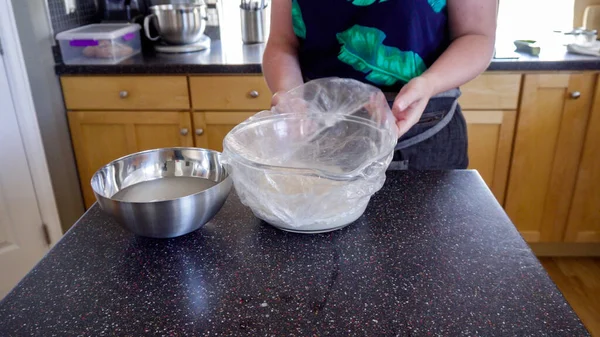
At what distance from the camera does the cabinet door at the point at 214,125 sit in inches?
69.6

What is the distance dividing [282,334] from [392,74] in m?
0.60

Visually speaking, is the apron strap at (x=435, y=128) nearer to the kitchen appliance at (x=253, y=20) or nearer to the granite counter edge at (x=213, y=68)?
the granite counter edge at (x=213, y=68)

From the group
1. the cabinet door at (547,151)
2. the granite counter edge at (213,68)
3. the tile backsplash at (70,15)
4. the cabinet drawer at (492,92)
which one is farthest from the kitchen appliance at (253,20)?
the cabinet door at (547,151)

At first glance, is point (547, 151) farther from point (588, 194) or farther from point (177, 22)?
point (177, 22)

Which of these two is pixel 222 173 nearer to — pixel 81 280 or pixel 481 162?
pixel 81 280

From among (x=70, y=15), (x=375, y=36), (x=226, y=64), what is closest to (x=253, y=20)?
(x=226, y=64)

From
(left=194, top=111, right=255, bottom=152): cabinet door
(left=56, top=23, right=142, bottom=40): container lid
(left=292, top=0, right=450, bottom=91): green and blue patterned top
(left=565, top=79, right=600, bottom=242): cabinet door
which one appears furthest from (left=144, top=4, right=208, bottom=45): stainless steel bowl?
(left=565, top=79, right=600, bottom=242): cabinet door

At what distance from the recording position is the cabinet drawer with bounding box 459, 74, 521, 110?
5.38 ft

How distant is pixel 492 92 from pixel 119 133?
1373 mm

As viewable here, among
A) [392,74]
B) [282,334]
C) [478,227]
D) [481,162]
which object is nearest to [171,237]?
[282,334]

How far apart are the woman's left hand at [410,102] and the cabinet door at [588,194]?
124cm

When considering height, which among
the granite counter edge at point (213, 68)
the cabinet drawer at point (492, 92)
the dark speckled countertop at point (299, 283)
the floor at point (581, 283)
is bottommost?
the floor at point (581, 283)

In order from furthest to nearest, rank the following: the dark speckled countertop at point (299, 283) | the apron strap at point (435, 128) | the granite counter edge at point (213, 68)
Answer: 1. the granite counter edge at point (213, 68)
2. the apron strap at point (435, 128)
3. the dark speckled countertop at point (299, 283)

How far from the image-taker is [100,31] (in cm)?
180
